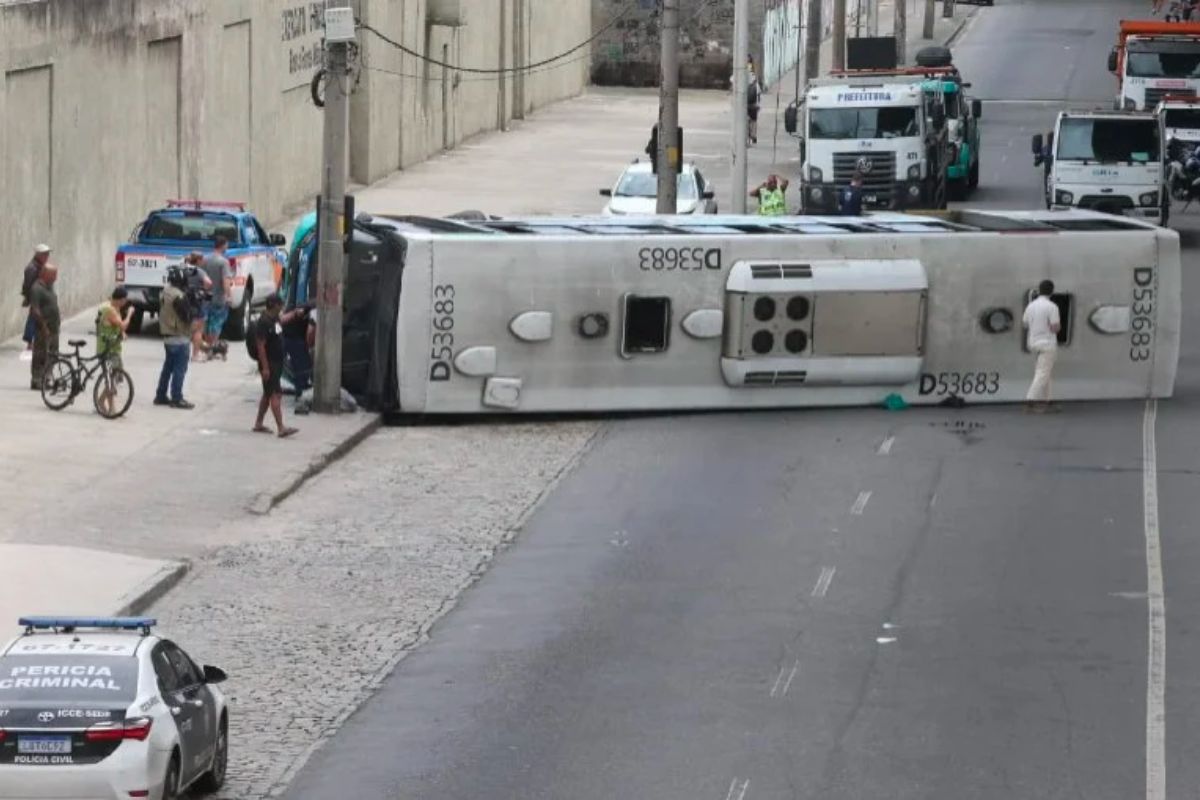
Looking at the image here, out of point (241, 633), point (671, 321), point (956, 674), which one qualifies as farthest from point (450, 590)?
point (671, 321)

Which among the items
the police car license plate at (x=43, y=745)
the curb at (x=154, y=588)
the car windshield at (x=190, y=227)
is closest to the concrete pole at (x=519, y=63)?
the car windshield at (x=190, y=227)

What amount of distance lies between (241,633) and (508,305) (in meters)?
11.0

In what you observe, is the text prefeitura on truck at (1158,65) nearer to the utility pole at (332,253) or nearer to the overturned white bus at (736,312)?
the overturned white bus at (736,312)

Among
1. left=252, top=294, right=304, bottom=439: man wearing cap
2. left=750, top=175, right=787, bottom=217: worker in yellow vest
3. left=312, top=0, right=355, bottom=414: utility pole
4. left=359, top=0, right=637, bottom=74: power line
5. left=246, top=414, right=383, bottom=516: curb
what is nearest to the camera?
left=246, top=414, right=383, bottom=516: curb

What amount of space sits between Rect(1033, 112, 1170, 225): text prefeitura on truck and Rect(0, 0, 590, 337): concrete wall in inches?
584

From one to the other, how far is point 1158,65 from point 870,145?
15.0 m

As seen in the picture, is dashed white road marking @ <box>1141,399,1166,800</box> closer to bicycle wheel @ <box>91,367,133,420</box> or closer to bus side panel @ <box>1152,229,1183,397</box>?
bus side panel @ <box>1152,229,1183,397</box>

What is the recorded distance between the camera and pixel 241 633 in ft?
69.9


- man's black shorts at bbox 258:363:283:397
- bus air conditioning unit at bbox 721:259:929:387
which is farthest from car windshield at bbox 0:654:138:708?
bus air conditioning unit at bbox 721:259:929:387

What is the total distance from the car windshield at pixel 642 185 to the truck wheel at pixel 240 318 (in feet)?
44.0

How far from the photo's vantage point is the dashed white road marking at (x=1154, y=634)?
17078 millimetres

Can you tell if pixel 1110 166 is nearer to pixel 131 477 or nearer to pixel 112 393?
pixel 112 393

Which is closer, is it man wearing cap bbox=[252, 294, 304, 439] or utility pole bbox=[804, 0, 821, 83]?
man wearing cap bbox=[252, 294, 304, 439]

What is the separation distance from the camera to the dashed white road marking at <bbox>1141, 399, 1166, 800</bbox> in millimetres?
17078
